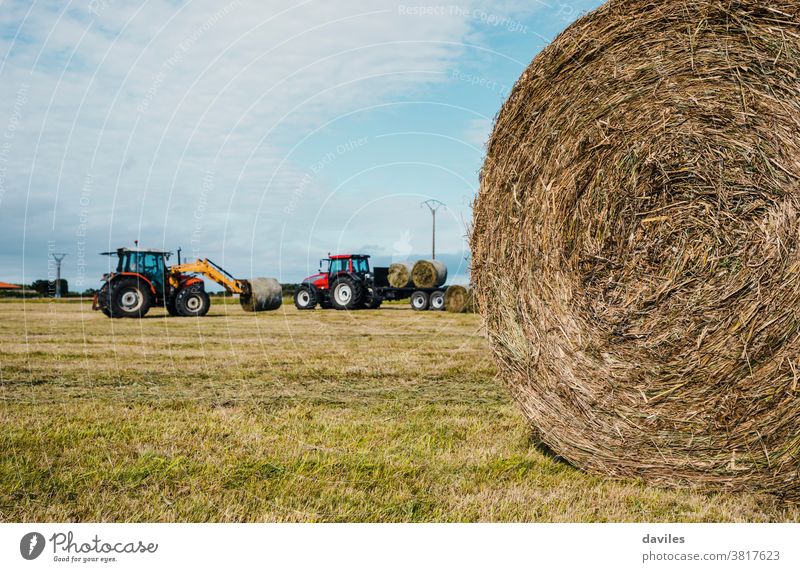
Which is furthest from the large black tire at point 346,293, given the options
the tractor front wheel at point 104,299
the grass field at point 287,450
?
the grass field at point 287,450

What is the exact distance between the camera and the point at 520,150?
4.46 metres

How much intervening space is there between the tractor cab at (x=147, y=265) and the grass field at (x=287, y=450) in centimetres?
893

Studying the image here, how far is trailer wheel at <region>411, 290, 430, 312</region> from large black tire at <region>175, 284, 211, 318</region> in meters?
6.43

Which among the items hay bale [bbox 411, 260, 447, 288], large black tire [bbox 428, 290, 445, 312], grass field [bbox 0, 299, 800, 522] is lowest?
grass field [bbox 0, 299, 800, 522]

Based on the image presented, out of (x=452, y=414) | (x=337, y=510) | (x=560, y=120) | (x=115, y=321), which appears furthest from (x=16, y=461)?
(x=115, y=321)

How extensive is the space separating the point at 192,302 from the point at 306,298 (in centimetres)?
440

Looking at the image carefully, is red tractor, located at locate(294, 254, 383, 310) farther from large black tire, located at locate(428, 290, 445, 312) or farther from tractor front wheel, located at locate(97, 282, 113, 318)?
tractor front wheel, located at locate(97, 282, 113, 318)

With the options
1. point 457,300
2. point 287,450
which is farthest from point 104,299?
point 287,450

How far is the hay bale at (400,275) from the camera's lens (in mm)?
22859

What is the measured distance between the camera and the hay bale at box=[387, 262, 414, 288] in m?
22.9

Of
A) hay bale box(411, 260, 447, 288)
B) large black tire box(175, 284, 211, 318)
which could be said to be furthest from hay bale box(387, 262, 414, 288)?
large black tire box(175, 284, 211, 318)

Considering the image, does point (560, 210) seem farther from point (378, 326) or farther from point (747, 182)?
point (378, 326)

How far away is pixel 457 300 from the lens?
19625 millimetres

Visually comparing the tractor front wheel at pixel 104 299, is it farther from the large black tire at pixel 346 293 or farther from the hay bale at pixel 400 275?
the hay bale at pixel 400 275
